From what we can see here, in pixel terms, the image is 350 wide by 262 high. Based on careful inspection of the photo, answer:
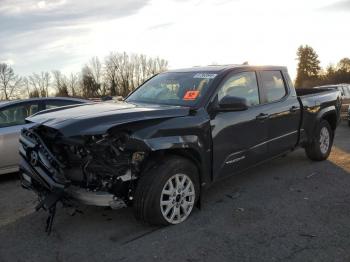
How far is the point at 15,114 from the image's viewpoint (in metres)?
7.41

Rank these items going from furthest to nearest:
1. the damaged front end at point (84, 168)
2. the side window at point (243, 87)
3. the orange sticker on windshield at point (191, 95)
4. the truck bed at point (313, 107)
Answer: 1. the truck bed at point (313, 107)
2. the side window at point (243, 87)
3. the orange sticker on windshield at point (191, 95)
4. the damaged front end at point (84, 168)

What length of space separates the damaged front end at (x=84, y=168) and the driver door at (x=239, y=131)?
116 centimetres

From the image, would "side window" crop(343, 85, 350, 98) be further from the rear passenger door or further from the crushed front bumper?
the crushed front bumper

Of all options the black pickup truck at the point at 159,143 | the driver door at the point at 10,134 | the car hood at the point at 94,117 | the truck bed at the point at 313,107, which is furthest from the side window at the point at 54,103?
the truck bed at the point at 313,107

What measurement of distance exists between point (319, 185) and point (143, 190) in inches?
120

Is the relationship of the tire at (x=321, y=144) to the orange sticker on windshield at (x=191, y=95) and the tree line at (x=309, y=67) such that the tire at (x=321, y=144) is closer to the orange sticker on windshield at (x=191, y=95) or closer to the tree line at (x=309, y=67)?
the orange sticker on windshield at (x=191, y=95)

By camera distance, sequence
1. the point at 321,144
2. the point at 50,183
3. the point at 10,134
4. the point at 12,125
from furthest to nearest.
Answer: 1. the point at 321,144
2. the point at 12,125
3. the point at 10,134
4. the point at 50,183

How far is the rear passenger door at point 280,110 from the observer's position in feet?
19.9

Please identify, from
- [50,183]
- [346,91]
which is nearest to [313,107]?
[50,183]

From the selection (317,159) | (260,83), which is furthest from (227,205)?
(317,159)

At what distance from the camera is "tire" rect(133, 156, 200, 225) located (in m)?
4.37

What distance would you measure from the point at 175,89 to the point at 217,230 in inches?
78.3

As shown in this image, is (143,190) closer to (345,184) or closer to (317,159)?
(345,184)

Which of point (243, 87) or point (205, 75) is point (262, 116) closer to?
point (243, 87)
